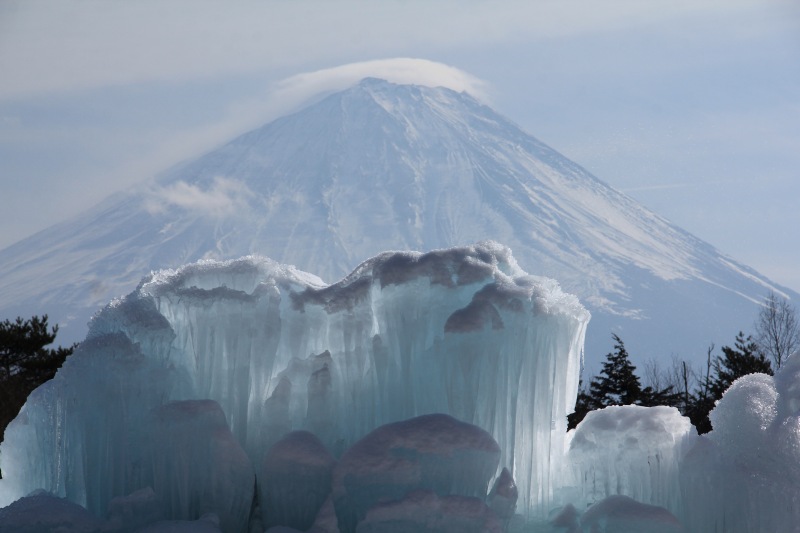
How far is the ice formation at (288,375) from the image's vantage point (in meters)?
13.4

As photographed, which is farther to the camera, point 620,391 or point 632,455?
point 620,391

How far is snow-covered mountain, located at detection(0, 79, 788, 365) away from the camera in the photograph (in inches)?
5281

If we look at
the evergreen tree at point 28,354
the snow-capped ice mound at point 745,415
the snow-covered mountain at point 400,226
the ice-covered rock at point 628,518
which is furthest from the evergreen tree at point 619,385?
the snow-covered mountain at point 400,226

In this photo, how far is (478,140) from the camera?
576 feet

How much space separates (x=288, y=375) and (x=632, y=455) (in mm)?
4477

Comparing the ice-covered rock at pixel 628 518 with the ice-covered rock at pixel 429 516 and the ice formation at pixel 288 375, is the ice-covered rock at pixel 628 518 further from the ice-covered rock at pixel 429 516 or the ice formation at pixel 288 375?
the ice-covered rock at pixel 429 516

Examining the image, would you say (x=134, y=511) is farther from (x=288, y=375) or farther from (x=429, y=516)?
(x=429, y=516)

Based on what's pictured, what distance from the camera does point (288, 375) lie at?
45.4 ft

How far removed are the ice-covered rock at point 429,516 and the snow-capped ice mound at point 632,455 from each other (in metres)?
2.32

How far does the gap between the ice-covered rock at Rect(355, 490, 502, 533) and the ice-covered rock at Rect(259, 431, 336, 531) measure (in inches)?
41.8

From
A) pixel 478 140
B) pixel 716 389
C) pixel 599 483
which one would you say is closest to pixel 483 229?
pixel 478 140

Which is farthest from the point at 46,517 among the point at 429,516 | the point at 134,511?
the point at 429,516

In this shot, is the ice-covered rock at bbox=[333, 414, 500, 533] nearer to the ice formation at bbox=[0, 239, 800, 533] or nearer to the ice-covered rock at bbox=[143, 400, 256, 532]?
the ice formation at bbox=[0, 239, 800, 533]

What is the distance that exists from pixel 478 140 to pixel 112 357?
164m
